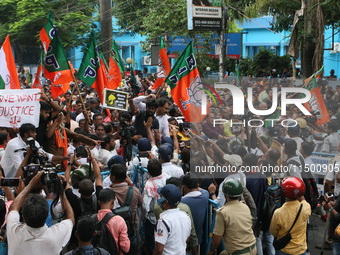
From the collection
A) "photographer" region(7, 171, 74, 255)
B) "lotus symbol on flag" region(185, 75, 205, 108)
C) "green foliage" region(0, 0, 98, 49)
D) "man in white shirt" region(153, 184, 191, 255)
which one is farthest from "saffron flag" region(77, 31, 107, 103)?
"green foliage" region(0, 0, 98, 49)

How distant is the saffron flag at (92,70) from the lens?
961cm

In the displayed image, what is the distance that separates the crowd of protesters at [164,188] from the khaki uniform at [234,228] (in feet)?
0.04

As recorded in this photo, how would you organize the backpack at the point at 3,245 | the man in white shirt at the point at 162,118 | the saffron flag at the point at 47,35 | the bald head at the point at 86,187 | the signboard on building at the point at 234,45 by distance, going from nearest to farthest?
1. the backpack at the point at 3,245
2. the bald head at the point at 86,187
3. the man in white shirt at the point at 162,118
4. the saffron flag at the point at 47,35
5. the signboard on building at the point at 234,45

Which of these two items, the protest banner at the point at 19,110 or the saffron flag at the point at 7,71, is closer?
the protest banner at the point at 19,110

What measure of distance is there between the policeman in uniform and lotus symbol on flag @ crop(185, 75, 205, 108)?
3600 millimetres

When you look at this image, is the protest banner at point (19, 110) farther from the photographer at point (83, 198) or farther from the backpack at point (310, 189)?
the backpack at point (310, 189)

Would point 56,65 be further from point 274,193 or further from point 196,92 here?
point 274,193

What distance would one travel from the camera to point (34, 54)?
42.4 meters

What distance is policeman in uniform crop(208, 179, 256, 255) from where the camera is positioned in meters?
5.10

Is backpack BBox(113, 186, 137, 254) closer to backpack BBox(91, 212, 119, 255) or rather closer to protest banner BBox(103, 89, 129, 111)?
backpack BBox(91, 212, 119, 255)

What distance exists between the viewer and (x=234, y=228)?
5098 mm

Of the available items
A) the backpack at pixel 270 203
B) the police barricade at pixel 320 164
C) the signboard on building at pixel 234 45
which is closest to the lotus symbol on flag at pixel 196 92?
the police barricade at pixel 320 164

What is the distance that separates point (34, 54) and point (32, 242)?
40.6m

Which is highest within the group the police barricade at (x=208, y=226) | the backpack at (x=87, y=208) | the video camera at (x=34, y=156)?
the video camera at (x=34, y=156)
